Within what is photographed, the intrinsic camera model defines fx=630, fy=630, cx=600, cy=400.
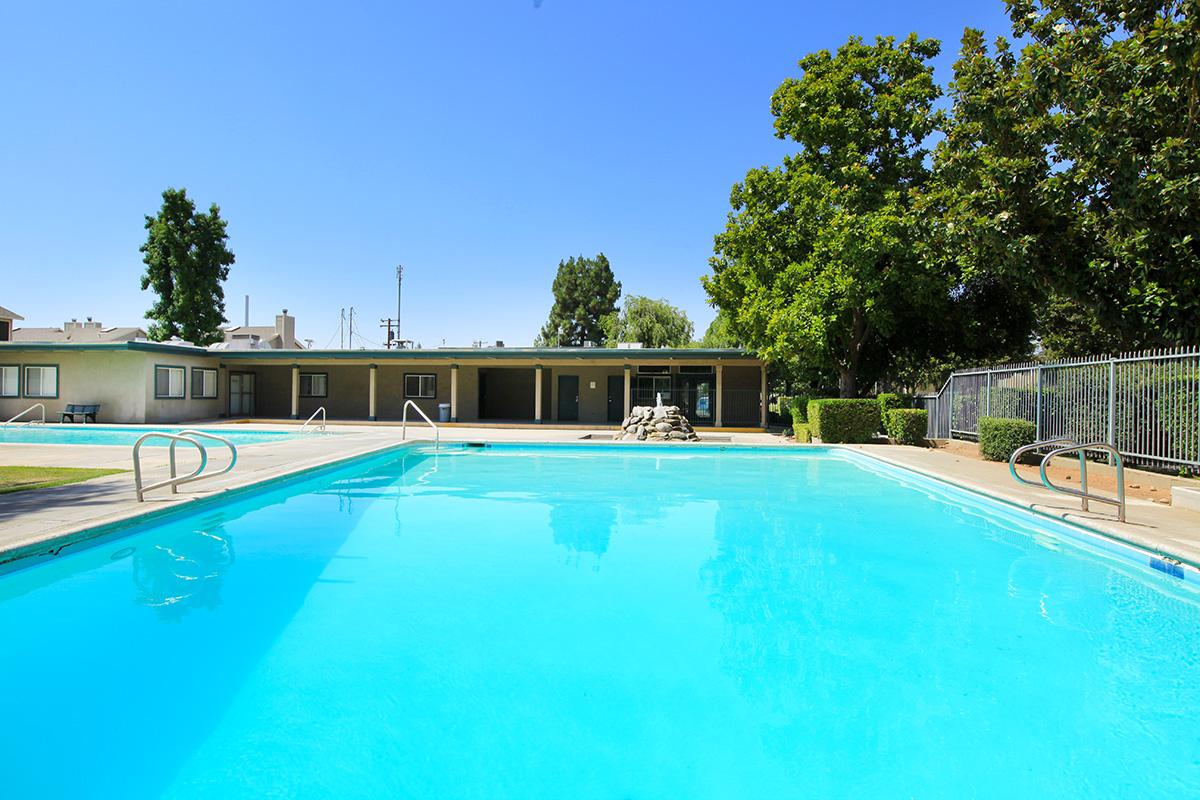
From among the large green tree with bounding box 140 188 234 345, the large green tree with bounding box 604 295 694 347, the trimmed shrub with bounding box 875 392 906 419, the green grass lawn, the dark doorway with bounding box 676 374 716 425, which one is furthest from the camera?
the large green tree with bounding box 604 295 694 347

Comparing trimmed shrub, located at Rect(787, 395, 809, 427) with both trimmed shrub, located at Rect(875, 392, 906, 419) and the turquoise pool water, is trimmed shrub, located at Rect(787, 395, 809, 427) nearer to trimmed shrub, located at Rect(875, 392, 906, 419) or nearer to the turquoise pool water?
trimmed shrub, located at Rect(875, 392, 906, 419)

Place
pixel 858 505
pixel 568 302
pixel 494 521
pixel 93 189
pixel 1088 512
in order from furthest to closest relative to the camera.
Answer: pixel 568 302
pixel 93 189
pixel 858 505
pixel 494 521
pixel 1088 512

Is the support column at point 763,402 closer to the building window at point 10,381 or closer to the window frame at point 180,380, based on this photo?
the window frame at point 180,380

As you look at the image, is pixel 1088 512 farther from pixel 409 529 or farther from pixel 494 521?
pixel 409 529

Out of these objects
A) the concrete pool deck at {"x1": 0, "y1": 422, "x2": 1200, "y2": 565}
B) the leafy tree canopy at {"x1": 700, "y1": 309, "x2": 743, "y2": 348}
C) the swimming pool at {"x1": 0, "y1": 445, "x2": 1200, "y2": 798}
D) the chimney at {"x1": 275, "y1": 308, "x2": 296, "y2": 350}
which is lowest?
the swimming pool at {"x1": 0, "y1": 445, "x2": 1200, "y2": 798}

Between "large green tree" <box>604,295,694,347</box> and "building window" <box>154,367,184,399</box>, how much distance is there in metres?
23.8

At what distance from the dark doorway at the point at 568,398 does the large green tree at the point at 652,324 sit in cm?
1394

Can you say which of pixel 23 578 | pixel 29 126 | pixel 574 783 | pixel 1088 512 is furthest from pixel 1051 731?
pixel 29 126

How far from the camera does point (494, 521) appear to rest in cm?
744

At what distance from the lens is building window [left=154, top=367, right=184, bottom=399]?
20.9m

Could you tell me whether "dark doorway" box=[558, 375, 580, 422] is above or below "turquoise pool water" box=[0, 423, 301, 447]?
above

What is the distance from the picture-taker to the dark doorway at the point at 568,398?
24781mm

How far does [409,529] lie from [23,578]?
316 centimetres

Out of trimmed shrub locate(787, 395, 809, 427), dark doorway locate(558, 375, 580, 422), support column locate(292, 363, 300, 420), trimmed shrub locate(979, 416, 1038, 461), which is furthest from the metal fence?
support column locate(292, 363, 300, 420)
